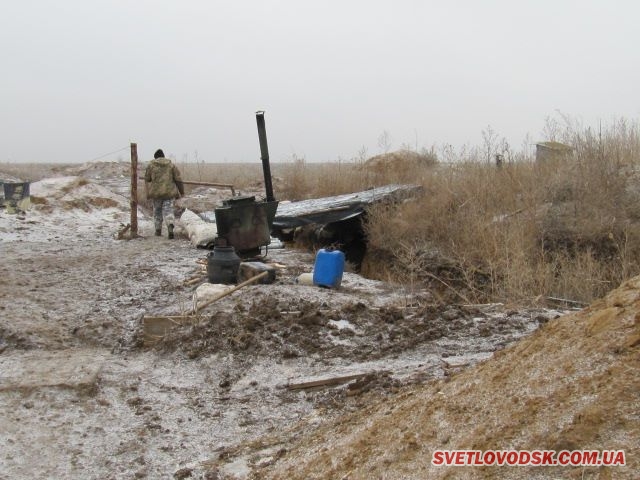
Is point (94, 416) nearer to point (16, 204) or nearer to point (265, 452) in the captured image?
point (265, 452)

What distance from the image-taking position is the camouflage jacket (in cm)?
1136

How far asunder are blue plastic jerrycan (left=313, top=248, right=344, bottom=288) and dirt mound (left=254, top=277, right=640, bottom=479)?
12.5 ft

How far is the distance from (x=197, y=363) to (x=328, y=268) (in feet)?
7.83

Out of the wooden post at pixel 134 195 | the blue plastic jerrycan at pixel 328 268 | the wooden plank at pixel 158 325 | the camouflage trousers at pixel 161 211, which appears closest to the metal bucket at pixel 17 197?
the wooden post at pixel 134 195

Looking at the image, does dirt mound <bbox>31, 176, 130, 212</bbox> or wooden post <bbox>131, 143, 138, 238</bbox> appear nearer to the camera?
wooden post <bbox>131, 143, 138, 238</bbox>

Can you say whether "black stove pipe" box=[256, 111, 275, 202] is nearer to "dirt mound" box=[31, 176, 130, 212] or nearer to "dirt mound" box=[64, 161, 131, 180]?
"dirt mound" box=[31, 176, 130, 212]

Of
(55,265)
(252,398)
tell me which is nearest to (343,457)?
(252,398)

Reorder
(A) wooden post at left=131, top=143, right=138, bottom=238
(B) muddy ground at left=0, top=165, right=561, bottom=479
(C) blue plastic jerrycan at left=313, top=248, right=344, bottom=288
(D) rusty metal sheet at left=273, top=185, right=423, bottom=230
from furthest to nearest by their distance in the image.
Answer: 1. (A) wooden post at left=131, top=143, right=138, bottom=238
2. (D) rusty metal sheet at left=273, top=185, right=423, bottom=230
3. (C) blue plastic jerrycan at left=313, top=248, right=344, bottom=288
4. (B) muddy ground at left=0, top=165, right=561, bottom=479

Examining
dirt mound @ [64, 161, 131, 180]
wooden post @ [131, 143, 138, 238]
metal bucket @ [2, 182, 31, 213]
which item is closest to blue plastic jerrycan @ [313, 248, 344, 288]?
wooden post @ [131, 143, 138, 238]

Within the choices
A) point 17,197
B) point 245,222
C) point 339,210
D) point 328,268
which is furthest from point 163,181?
point 328,268

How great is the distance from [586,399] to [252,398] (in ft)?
8.41

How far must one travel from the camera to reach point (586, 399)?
87.4 inches

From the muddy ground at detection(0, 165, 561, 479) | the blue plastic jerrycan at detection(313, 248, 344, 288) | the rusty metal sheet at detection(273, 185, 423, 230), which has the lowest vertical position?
the muddy ground at detection(0, 165, 561, 479)

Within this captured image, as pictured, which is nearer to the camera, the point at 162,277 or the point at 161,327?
the point at 161,327
